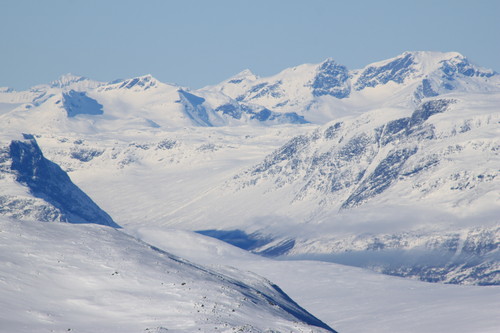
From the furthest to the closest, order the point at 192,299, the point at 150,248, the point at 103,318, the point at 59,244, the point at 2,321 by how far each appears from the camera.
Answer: the point at 150,248 < the point at 59,244 < the point at 192,299 < the point at 103,318 < the point at 2,321

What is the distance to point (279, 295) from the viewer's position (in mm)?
172750

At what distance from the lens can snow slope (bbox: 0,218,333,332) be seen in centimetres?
11119

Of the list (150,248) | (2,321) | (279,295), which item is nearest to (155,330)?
(2,321)

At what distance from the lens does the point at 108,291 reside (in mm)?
123562

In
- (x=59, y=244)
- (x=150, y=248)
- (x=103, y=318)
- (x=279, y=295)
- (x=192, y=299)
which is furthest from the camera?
(x=279, y=295)

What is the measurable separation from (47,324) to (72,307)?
8.90 m

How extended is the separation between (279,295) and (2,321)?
76.3 m

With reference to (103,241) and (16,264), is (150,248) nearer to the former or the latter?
(103,241)

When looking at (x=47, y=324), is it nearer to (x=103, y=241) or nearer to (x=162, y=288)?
(x=162, y=288)

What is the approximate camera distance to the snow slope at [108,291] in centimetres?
11119

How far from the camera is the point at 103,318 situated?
114188 millimetres

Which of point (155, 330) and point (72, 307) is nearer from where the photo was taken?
point (155, 330)

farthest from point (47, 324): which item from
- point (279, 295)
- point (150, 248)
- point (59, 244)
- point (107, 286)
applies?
point (279, 295)

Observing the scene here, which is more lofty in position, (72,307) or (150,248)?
(150,248)
